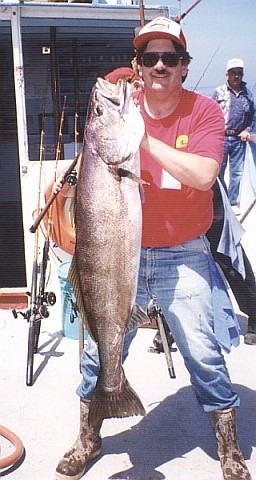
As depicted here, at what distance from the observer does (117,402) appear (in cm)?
258

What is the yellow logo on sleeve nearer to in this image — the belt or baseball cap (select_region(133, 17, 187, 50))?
baseball cap (select_region(133, 17, 187, 50))

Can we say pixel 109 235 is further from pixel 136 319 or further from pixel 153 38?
pixel 153 38

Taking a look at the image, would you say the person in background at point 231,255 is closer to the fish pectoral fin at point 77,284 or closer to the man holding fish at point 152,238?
the man holding fish at point 152,238

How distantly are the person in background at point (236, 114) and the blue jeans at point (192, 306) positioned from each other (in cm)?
512

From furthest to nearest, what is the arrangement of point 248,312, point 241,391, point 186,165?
point 248,312 < point 241,391 < point 186,165

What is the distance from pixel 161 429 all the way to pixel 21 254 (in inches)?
267

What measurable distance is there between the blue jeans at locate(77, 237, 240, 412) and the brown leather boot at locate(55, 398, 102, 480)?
0.58 meters

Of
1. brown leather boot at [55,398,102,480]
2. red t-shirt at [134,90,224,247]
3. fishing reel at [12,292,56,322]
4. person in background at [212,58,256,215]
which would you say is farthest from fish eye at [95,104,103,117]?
person in background at [212,58,256,215]

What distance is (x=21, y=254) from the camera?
9.73m

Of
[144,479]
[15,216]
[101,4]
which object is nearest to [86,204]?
[144,479]

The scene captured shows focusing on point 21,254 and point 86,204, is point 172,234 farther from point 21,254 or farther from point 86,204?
point 21,254

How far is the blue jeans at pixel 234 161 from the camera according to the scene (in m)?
7.47

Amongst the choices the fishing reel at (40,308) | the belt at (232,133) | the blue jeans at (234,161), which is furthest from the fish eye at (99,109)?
the belt at (232,133)

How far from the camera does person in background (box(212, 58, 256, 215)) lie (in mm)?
7781
